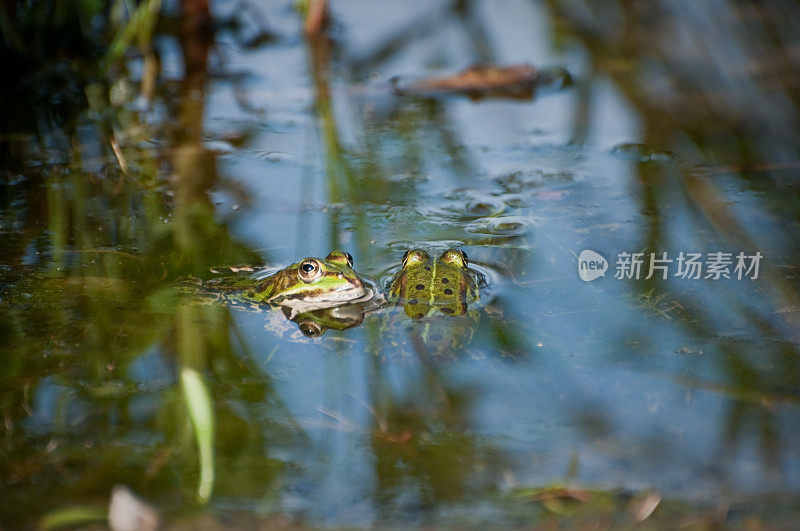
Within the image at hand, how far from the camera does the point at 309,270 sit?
9.52 ft

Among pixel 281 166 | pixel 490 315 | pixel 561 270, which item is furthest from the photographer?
pixel 281 166

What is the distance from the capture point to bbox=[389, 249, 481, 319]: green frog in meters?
2.91

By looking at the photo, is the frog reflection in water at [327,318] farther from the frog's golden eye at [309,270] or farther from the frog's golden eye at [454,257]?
the frog's golden eye at [454,257]

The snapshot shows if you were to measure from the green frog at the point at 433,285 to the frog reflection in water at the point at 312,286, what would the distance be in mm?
165

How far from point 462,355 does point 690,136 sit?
7.77 ft

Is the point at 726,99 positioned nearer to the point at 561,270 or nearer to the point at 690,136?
the point at 690,136

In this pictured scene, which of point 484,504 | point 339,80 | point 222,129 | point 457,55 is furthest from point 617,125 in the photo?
point 484,504

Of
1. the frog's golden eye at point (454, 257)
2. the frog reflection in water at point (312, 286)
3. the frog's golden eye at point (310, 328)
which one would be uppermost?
the frog's golden eye at point (454, 257)

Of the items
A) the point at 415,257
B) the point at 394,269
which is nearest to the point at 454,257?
the point at 415,257

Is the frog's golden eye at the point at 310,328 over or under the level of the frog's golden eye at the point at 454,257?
under

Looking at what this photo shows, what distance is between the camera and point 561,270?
10.2ft

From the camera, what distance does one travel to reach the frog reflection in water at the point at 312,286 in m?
2.92

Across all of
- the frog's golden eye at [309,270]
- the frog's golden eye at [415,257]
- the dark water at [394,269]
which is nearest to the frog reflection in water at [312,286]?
the frog's golden eye at [309,270]

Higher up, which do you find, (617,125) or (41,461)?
(617,125)
